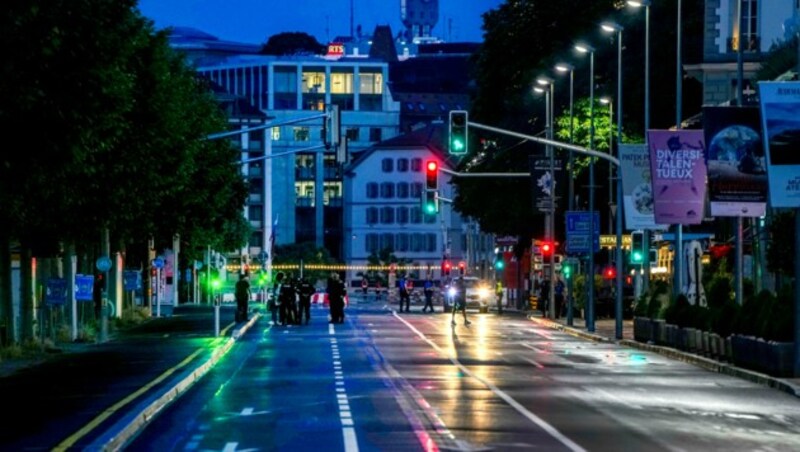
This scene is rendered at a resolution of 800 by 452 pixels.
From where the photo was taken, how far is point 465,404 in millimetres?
29906

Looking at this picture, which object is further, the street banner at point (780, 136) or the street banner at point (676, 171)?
the street banner at point (676, 171)

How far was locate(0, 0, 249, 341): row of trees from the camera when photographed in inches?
1177

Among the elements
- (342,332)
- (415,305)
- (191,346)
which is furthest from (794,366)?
(415,305)

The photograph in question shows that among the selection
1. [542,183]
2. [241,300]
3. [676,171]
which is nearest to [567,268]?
[542,183]

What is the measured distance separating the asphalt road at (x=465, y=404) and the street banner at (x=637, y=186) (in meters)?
3.97

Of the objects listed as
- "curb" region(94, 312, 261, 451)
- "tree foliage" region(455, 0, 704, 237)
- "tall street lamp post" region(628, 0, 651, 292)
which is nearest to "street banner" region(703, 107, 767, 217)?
"curb" region(94, 312, 261, 451)

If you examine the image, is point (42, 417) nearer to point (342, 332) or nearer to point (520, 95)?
point (342, 332)

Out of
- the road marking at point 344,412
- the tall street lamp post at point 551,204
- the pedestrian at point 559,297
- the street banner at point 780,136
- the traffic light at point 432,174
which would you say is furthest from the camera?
the pedestrian at point 559,297

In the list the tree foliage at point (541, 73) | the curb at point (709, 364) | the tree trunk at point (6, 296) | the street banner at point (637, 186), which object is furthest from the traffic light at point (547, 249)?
the tree trunk at point (6, 296)

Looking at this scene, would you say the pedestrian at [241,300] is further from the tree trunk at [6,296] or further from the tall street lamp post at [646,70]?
the tree trunk at [6,296]

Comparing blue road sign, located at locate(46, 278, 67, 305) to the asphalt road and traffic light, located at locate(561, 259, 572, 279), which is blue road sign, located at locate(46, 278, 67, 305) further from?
traffic light, located at locate(561, 259, 572, 279)

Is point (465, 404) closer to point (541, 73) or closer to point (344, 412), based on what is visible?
point (344, 412)

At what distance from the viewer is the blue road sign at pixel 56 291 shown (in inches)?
1976

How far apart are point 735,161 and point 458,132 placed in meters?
14.4
